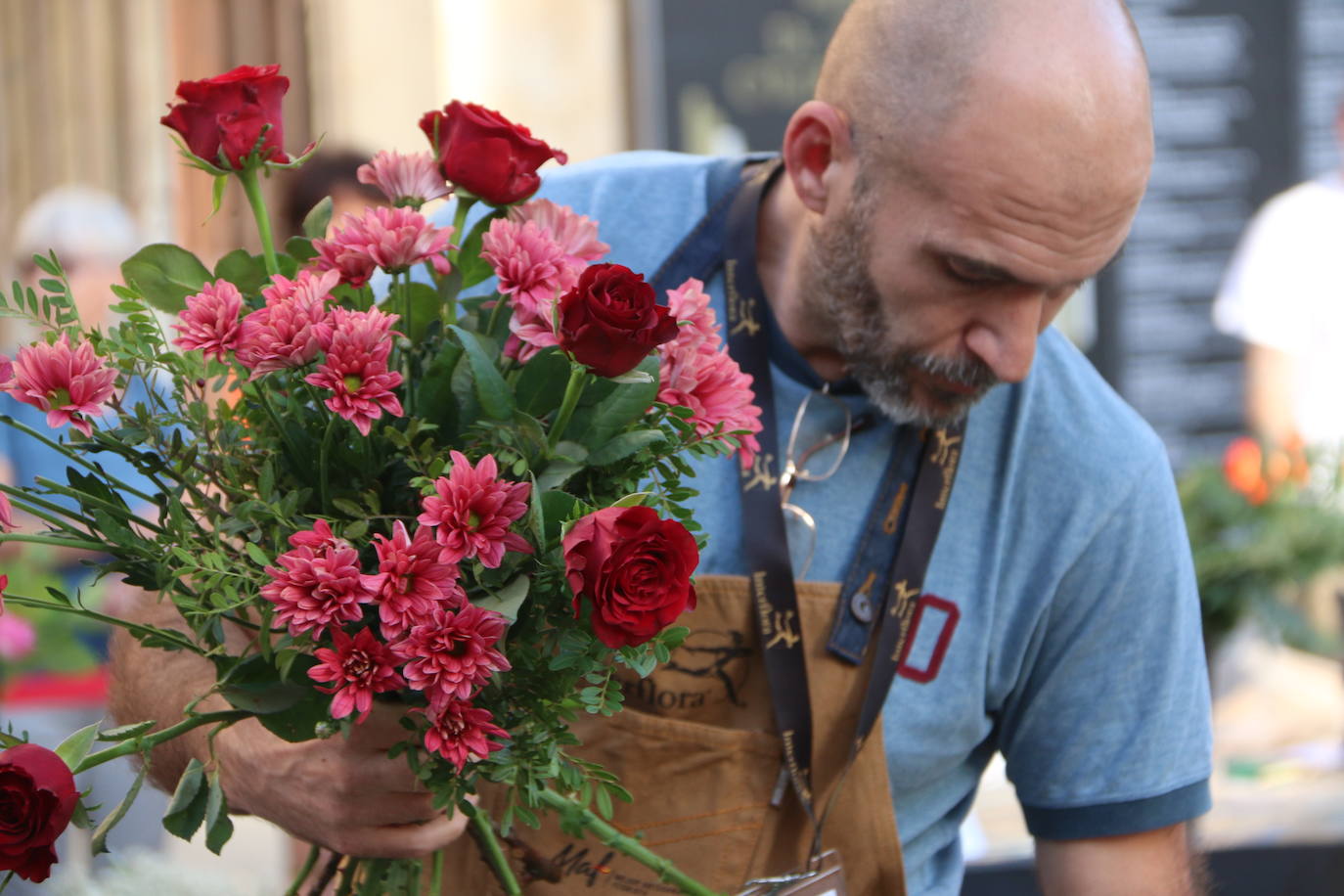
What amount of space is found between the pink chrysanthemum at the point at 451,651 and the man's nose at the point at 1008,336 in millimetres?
691

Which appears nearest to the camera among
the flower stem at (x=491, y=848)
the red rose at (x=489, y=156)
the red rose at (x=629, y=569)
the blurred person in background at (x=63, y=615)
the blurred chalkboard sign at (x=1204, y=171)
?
the red rose at (x=629, y=569)

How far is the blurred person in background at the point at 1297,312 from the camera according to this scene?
3922 mm

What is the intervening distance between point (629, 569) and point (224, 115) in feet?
1.54

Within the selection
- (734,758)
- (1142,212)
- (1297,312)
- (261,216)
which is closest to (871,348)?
(734,758)

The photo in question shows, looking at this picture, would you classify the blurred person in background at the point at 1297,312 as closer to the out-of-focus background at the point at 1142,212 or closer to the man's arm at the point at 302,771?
the out-of-focus background at the point at 1142,212

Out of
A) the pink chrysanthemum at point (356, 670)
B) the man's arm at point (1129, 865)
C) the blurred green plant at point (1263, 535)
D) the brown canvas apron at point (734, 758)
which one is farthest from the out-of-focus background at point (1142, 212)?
the pink chrysanthemum at point (356, 670)

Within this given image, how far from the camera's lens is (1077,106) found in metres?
1.39

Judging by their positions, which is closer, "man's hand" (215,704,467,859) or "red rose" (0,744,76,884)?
"red rose" (0,744,76,884)

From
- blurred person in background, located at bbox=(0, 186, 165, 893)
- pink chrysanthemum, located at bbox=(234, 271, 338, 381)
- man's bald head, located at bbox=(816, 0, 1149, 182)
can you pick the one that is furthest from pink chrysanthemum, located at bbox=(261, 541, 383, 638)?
blurred person in background, located at bbox=(0, 186, 165, 893)

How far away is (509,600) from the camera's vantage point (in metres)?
0.95

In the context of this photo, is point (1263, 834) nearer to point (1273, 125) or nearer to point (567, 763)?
point (567, 763)

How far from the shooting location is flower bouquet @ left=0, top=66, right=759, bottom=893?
923 millimetres

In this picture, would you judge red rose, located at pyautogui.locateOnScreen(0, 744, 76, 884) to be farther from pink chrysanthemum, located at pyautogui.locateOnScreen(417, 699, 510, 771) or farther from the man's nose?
the man's nose

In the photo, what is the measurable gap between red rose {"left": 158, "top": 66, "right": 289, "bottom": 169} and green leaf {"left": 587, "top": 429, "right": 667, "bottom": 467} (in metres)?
0.34
